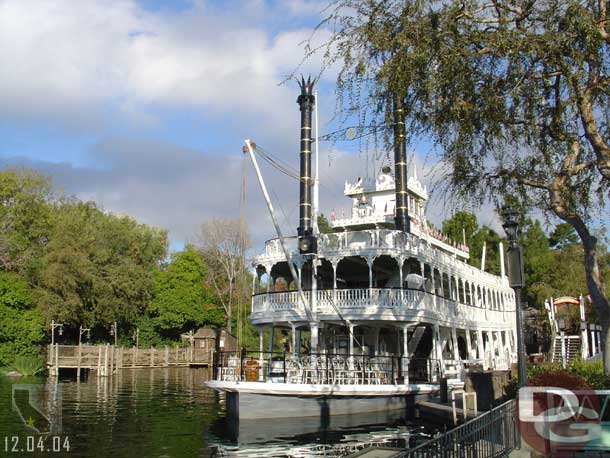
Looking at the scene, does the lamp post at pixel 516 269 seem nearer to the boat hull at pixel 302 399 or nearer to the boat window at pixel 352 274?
the boat hull at pixel 302 399

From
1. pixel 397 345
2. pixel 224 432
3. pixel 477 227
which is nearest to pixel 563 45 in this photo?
pixel 224 432

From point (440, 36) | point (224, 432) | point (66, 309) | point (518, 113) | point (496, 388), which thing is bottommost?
point (224, 432)

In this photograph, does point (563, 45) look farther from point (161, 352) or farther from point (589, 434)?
point (161, 352)

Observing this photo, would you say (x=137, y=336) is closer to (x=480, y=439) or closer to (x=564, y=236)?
(x=564, y=236)

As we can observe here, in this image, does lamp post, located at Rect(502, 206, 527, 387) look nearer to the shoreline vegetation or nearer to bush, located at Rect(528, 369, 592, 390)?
bush, located at Rect(528, 369, 592, 390)

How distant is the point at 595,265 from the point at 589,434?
4129 mm

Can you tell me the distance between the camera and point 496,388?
59.9 feet

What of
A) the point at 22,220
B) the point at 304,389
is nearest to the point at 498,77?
the point at 304,389

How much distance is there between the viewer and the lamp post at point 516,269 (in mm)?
9859

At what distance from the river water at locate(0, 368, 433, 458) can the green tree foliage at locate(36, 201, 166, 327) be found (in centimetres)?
1950

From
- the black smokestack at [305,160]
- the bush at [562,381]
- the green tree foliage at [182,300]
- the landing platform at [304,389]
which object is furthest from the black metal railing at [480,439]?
the green tree foliage at [182,300]

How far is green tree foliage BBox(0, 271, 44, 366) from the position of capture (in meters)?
41.1

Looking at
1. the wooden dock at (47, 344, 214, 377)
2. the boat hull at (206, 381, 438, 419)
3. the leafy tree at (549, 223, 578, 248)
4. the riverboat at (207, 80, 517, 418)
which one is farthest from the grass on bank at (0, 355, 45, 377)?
the leafy tree at (549, 223, 578, 248)

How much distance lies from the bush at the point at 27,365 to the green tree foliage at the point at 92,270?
3703 mm
